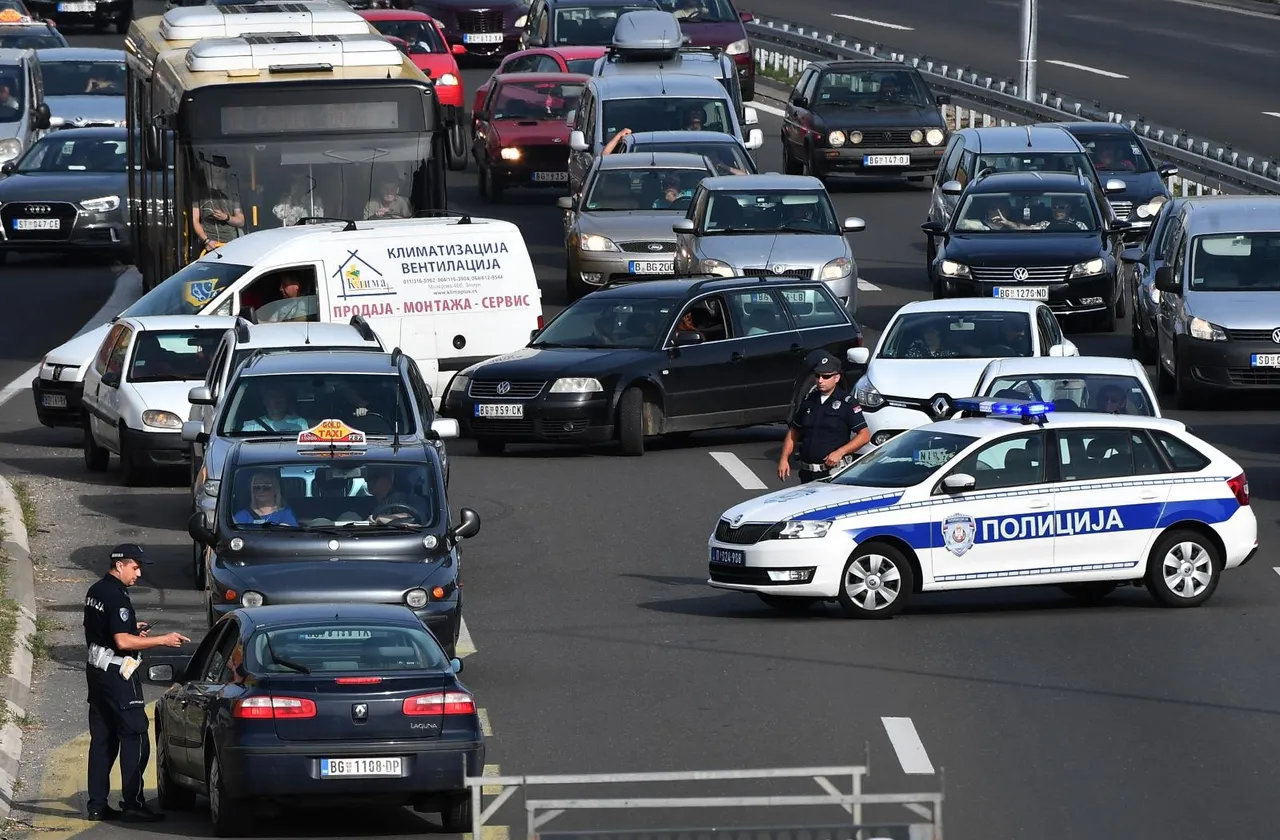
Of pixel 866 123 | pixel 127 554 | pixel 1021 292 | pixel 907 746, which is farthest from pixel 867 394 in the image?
pixel 866 123

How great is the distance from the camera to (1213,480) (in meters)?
19.4

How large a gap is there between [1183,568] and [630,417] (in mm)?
7699

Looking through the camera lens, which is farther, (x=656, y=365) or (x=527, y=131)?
(x=527, y=131)

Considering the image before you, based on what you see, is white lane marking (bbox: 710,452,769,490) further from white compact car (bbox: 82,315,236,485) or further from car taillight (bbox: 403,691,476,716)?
car taillight (bbox: 403,691,476,716)

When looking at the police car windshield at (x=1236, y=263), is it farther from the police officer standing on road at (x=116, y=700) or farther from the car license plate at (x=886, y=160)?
the police officer standing on road at (x=116, y=700)

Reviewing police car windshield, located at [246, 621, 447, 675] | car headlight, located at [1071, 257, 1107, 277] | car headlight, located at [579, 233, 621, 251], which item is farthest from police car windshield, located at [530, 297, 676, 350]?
police car windshield, located at [246, 621, 447, 675]

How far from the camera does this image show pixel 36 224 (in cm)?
3841

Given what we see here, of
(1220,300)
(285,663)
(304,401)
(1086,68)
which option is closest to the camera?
(285,663)

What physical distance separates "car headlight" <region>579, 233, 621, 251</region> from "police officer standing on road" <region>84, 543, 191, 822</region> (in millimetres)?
19283

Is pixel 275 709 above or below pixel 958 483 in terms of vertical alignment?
above

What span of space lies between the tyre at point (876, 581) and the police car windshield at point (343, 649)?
5.83 m

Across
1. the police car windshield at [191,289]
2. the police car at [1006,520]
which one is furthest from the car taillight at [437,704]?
the police car windshield at [191,289]

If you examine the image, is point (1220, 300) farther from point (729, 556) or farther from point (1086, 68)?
point (1086, 68)

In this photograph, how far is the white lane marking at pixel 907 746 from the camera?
1431cm
